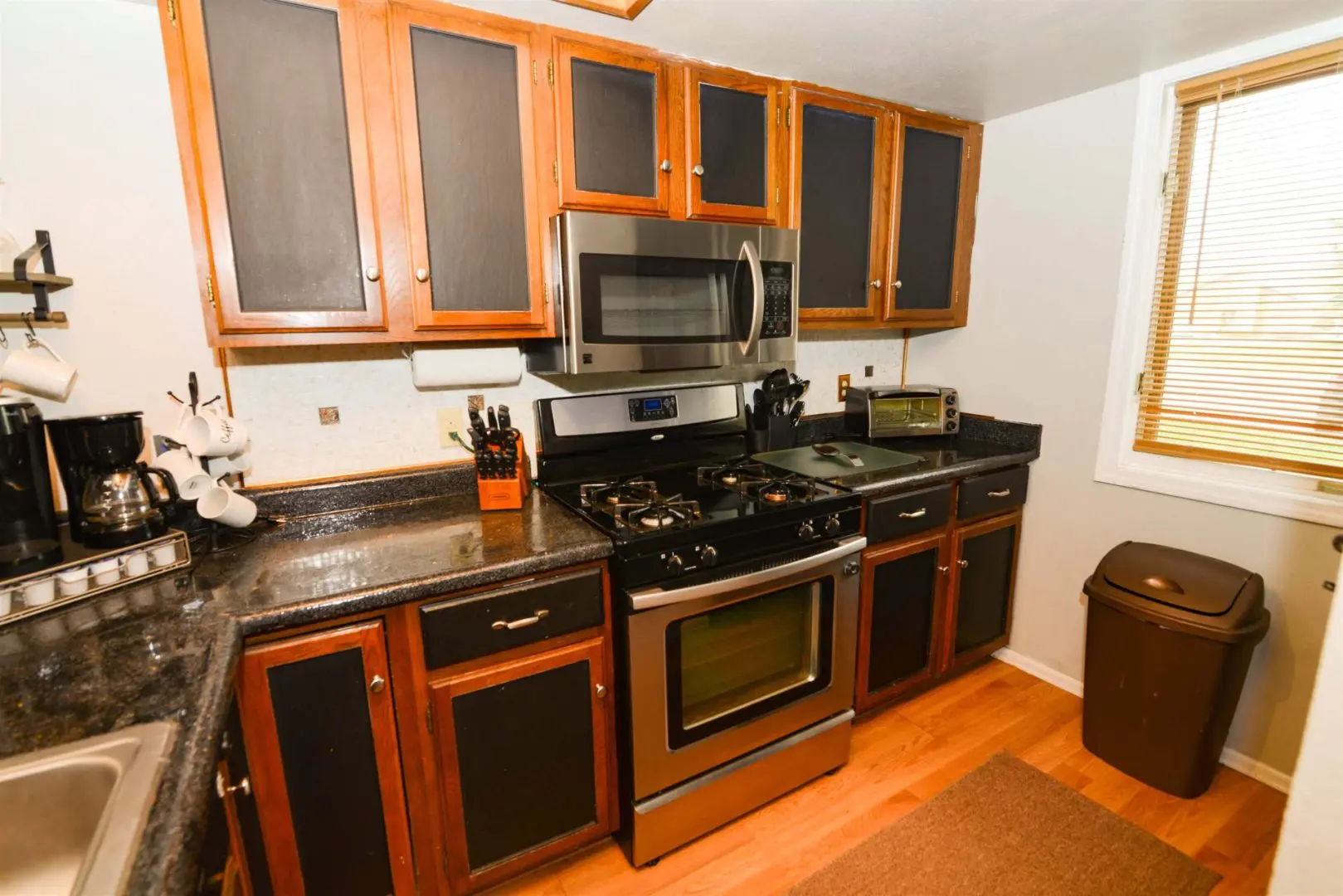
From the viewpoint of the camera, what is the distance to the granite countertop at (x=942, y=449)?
1996mm

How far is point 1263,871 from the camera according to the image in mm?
1610

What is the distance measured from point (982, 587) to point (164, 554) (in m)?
2.62

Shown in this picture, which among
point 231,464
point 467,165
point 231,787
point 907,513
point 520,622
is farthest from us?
point 907,513

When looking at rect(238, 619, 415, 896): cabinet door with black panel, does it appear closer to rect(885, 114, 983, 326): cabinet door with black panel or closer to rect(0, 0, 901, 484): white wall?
rect(0, 0, 901, 484): white wall

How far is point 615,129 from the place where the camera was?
165 cm

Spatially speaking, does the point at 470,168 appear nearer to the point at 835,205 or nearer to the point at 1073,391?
the point at 835,205

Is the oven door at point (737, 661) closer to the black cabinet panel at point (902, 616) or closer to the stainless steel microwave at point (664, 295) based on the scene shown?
the black cabinet panel at point (902, 616)

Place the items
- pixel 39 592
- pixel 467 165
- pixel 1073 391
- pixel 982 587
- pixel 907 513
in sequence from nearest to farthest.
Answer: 1. pixel 39 592
2. pixel 467 165
3. pixel 907 513
4. pixel 1073 391
5. pixel 982 587

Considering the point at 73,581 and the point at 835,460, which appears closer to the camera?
the point at 73,581

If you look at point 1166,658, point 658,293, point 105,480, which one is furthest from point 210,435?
point 1166,658

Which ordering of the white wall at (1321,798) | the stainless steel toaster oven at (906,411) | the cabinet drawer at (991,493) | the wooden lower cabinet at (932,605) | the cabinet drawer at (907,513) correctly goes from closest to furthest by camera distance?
the white wall at (1321,798) → the cabinet drawer at (907,513) → the wooden lower cabinet at (932,605) → the cabinet drawer at (991,493) → the stainless steel toaster oven at (906,411)

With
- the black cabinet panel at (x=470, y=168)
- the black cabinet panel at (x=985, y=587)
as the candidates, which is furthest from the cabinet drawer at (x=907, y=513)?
the black cabinet panel at (x=470, y=168)

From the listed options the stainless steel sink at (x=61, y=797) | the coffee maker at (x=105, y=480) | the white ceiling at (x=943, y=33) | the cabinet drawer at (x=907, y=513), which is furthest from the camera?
the cabinet drawer at (x=907, y=513)

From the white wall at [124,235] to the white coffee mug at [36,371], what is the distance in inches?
1.8
